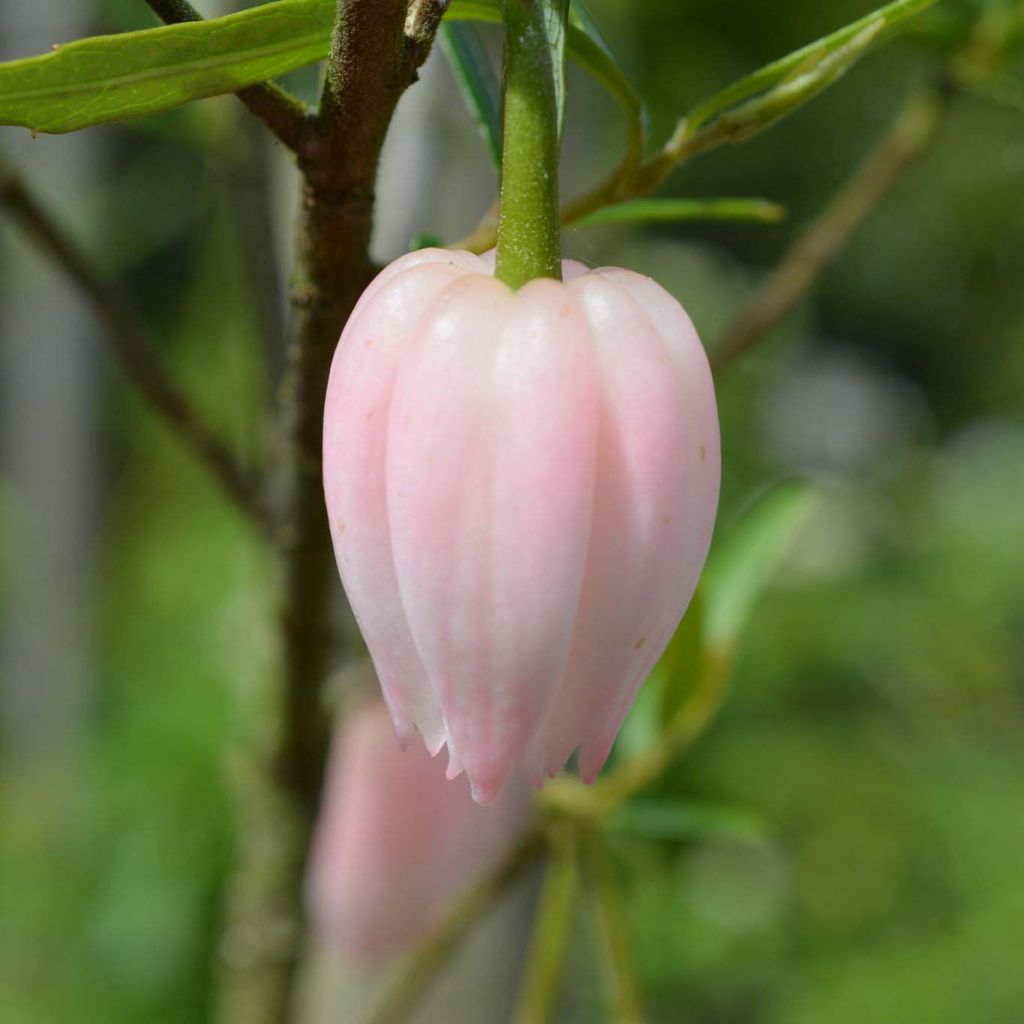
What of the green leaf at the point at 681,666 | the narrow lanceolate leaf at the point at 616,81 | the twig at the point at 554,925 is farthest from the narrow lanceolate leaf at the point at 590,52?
the twig at the point at 554,925

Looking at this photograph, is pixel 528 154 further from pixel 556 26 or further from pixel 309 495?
pixel 309 495

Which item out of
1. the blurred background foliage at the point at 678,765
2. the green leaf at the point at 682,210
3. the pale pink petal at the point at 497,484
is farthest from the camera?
the blurred background foliage at the point at 678,765

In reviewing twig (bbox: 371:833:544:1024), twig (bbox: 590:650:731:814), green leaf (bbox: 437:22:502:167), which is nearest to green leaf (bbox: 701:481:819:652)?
twig (bbox: 590:650:731:814)

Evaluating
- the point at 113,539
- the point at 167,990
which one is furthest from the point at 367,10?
the point at 113,539

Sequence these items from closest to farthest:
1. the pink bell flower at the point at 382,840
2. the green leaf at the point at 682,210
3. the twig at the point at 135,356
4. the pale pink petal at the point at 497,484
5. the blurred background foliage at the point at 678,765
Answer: the pale pink petal at the point at 497,484 < the green leaf at the point at 682,210 < the twig at the point at 135,356 < the pink bell flower at the point at 382,840 < the blurred background foliage at the point at 678,765

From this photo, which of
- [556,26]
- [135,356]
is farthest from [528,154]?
[135,356]

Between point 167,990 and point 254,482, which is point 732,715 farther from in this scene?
point 254,482

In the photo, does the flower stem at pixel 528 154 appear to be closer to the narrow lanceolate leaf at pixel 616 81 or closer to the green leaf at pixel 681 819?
the narrow lanceolate leaf at pixel 616 81
